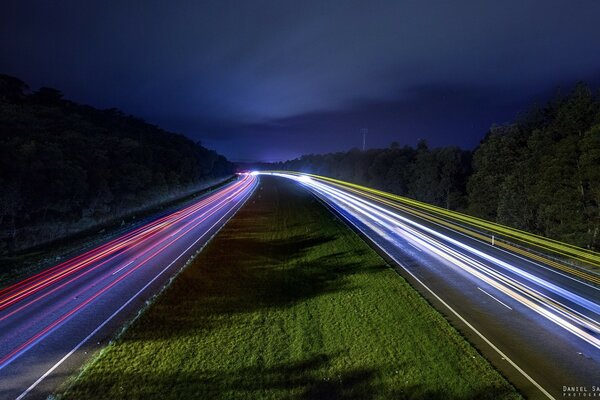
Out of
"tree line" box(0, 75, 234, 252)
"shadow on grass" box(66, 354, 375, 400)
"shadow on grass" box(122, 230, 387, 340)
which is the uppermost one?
"tree line" box(0, 75, 234, 252)

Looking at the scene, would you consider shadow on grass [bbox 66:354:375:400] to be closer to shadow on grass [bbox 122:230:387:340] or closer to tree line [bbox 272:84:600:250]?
shadow on grass [bbox 122:230:387:340]

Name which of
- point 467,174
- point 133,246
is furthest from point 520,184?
point 133,246

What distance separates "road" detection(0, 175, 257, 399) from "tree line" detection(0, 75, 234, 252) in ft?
35.0

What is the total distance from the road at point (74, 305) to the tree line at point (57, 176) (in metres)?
10.7

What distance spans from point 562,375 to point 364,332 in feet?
21.4

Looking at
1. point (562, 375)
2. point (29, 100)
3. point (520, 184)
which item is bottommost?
point (562, 375)

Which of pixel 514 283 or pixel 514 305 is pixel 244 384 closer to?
pixel 514 305

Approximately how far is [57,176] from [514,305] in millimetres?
40911

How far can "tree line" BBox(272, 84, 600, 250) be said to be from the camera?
3366 cm

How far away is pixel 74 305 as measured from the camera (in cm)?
1669

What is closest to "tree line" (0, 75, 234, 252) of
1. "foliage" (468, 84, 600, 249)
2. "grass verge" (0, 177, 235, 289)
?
"grass verge" (0, 177, 235, 289)

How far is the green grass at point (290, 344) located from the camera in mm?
10922

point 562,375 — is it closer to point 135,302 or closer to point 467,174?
point 135,302

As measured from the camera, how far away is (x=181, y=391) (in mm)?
10836
